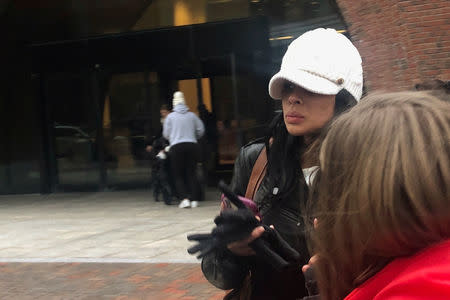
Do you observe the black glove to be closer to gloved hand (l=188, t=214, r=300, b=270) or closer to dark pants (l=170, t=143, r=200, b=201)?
gloved hand (l=188, t=214, r=300, b=270)

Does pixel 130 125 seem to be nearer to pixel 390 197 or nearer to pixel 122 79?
pixel 122 79

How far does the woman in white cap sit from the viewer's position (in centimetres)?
196

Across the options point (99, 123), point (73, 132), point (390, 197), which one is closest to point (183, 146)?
point (99, 123)

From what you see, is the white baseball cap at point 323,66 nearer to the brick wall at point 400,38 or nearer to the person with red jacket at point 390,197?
the person with red jacket at point 390,197

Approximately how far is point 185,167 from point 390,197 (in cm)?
1046

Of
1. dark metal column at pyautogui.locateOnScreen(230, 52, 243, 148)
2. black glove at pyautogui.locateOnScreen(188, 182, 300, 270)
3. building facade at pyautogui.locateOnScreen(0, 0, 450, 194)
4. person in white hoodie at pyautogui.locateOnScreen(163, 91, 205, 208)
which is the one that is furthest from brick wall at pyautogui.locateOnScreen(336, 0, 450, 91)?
black glove at pyautogui.locateOnScreen(188, 182, 300, 270)

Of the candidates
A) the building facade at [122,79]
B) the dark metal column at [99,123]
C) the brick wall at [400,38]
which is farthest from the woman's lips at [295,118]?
the dark metal column at [99,123]

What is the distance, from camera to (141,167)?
14.4 meters

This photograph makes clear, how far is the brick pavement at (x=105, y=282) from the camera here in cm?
586

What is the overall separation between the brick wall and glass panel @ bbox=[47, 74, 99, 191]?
7213 millimetres

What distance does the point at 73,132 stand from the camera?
49.1 ft

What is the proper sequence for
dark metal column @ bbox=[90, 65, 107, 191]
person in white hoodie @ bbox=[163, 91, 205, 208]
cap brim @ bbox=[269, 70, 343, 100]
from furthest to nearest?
1. dark metal column @ bbox=[90, 65, 107, 191]
2. person in white hoodie @ bbox=[163, 91, 205, 208]
3. cap brim @ bbox=[269, 70, 343, 100]

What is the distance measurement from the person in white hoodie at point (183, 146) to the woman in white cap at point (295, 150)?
30.3ft

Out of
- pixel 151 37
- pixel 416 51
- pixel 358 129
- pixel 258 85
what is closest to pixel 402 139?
pixel 358 129
